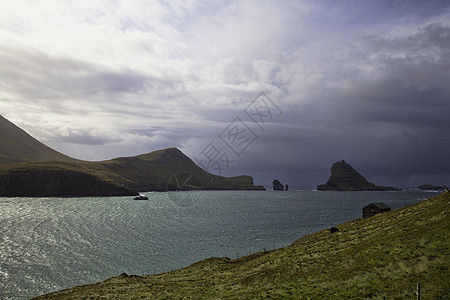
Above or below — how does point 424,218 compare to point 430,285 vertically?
above

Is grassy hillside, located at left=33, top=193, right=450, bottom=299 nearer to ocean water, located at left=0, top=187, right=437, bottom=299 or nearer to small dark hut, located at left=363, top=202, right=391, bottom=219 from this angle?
ocean water, located at left=0, top=187, right=437, bottom=299

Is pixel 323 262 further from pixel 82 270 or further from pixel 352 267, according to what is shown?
pixel 82 270

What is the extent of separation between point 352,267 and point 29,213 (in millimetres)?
164121

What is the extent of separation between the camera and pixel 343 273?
113 ft

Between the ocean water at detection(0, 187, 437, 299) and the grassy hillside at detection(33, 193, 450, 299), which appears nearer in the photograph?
the grassy hillside at detection(33, 193, 450, 299)

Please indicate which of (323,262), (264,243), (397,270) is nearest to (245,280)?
(323,262)

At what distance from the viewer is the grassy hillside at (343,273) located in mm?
29500

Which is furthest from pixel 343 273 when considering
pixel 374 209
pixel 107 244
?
pixel 107 244

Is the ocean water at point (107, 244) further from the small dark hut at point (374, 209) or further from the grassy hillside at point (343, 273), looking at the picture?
the small dark hut at point (374, 209)

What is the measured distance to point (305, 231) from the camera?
349 feet

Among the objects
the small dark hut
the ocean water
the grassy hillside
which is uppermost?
the small dark hut

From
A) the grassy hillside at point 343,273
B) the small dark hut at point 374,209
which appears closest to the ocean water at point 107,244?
the grassy hillside at point 343,273

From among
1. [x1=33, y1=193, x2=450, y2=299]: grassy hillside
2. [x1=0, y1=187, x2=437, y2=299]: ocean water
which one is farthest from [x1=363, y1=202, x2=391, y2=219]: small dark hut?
[x1=0, y1=187, x2=437, y2=299]: ocean water

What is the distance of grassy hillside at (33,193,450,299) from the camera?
2950 centimetres
